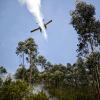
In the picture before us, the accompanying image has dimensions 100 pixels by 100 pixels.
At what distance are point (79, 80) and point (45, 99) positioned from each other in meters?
49.2

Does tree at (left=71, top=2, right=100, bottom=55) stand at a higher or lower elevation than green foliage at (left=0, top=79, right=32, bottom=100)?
higher

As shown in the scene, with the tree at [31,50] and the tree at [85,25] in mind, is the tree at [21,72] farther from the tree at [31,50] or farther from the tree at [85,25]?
the tree at [85,25]

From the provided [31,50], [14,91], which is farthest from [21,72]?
[14,91]

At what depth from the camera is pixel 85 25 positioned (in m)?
39.5

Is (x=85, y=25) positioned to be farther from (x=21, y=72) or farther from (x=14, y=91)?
(x=21, y=72)

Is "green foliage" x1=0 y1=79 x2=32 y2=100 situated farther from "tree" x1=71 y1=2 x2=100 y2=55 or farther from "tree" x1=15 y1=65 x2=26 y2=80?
"tree" x1=15 y1=65 x2=26 y2=80

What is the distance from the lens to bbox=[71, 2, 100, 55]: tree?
3944 cm

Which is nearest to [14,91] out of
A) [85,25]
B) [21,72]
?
[85,25]

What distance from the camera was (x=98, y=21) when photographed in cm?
3988

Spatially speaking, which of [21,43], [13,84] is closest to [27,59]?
[21,43]

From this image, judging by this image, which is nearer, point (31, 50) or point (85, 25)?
point (85, 25)

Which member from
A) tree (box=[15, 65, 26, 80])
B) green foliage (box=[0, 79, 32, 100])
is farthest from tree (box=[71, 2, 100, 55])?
tree (box=[15, 65, 26, 80])

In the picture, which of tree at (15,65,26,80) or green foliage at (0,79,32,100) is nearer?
green foliage at (0,79,32,100)

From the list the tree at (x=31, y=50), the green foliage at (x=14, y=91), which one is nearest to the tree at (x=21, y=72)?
the tree at (x=31, y=50)
